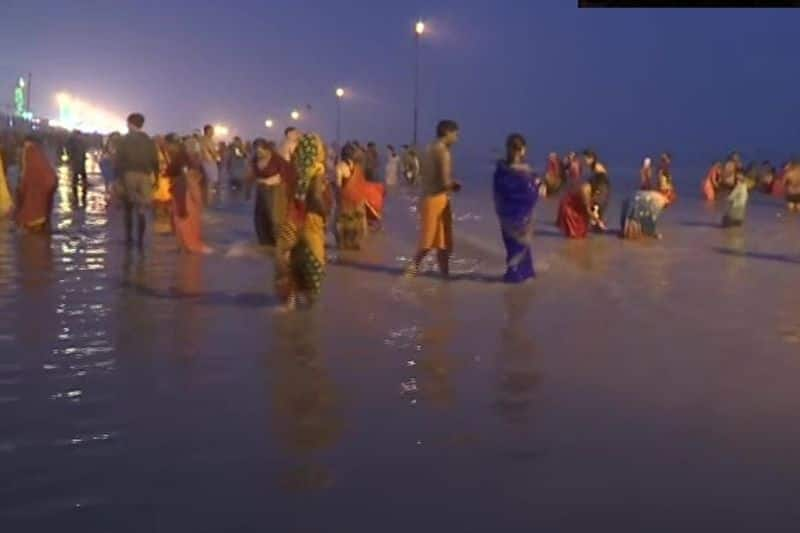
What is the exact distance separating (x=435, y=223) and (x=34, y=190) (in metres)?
6.56

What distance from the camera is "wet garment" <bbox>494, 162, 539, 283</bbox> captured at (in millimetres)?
11969

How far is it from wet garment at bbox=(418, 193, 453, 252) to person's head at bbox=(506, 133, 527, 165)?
2.54 feet

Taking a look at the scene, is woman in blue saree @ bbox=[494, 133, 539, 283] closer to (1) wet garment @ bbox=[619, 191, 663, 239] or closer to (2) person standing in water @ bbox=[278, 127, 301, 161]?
(2) person standing in water @ bbox=[278, 127, 301, 161]

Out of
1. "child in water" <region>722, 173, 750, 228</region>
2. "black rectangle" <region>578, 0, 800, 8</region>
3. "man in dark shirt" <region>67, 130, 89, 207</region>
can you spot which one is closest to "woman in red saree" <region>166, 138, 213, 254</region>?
"black rectangle" <region>578, 0, 800, 8</region>

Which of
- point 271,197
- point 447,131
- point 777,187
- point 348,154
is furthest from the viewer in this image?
point 777,187

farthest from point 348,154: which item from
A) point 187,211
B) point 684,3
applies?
point 684,3

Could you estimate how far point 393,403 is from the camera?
6.52 metres

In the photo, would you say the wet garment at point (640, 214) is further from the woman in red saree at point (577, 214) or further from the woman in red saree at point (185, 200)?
the woman in red saree at point (185, 200)

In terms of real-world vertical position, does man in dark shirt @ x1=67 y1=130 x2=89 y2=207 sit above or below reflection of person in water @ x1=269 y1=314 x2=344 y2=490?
above

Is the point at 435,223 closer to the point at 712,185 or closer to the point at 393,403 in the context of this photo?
the point at 393,403

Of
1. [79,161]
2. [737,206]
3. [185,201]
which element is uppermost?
[79,161]

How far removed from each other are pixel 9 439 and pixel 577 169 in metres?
27.4

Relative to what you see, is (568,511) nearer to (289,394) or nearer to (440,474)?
(440,474)

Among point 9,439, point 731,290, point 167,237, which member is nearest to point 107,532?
point 9,439
